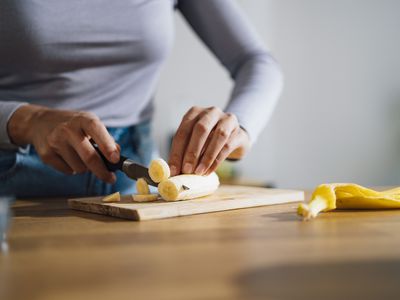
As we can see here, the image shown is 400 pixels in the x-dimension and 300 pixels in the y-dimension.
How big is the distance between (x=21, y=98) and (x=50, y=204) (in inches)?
11.6

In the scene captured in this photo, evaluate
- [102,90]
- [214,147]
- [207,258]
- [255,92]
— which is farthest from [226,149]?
[207,258]

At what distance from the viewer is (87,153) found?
3.07 feet

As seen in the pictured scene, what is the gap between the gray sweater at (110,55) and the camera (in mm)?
1062

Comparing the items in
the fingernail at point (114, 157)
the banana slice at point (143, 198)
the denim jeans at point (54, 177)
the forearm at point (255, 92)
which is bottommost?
the banana slice at point (143, 198)

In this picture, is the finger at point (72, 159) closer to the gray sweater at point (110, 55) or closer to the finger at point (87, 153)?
the finger at point (87, 153)

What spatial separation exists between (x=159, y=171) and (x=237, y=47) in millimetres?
526

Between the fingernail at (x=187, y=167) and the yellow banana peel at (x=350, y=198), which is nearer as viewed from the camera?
the yellow banana peel at (x=350, y=198)

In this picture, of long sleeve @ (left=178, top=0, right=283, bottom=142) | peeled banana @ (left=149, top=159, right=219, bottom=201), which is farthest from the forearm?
peeled banana @ (left=149, top=159, right=219, bottom=201)

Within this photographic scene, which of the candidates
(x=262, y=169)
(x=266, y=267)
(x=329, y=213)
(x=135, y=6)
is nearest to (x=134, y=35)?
(x=135, y=6)

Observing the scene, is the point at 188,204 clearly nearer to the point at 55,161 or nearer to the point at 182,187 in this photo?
the point at 182,187

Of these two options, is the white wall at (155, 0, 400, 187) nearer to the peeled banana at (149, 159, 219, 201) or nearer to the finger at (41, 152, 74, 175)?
the finger at (41, 152, 74, 175)

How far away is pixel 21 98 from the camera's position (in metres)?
1.15

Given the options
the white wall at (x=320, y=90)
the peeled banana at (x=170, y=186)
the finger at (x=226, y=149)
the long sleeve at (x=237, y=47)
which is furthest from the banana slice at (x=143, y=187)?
the white wall at (x=320, y=90)

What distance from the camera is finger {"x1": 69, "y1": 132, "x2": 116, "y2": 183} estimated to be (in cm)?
93
